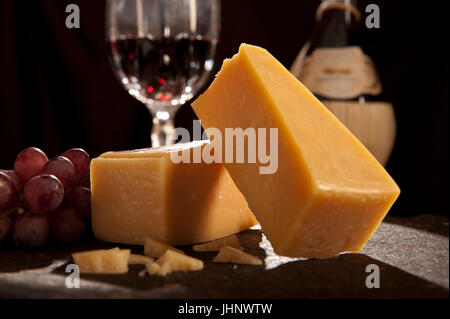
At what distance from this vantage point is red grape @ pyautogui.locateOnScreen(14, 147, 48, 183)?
554 millimetres

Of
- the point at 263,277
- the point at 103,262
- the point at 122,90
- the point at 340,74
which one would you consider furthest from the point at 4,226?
the point at 122,90

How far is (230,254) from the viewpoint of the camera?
464 mm

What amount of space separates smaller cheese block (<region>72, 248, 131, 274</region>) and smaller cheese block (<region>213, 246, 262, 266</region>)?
82mm

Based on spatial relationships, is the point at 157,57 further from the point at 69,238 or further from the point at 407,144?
the point at 407,144

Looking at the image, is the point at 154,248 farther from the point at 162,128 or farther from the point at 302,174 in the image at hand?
the point at 162,128

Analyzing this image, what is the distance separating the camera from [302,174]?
46 cm

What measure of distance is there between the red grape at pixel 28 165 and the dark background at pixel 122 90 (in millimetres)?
786

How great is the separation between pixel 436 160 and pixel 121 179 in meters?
0.89

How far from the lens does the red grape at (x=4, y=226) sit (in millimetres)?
520

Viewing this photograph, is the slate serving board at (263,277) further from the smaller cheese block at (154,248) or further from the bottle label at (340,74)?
the bottle label at (340,74)

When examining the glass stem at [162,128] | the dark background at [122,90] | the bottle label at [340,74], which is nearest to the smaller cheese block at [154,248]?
the glass stem at [162,128]

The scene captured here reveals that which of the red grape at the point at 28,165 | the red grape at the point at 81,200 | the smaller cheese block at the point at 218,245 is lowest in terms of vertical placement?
the smaller cheese block at the point at 218,245

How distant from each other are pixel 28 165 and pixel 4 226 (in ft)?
0.23
